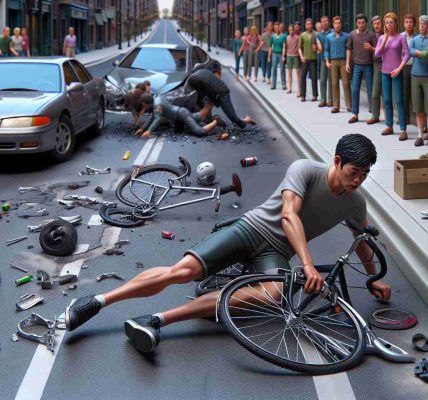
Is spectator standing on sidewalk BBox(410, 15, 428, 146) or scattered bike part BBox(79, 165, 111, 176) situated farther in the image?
spectator standing on sidewalk BBox(410, 15, 428, 146)

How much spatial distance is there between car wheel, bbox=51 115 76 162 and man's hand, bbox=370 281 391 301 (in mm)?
6861

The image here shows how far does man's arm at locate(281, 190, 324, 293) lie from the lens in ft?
14.7

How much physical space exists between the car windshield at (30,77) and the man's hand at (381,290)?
7.56m

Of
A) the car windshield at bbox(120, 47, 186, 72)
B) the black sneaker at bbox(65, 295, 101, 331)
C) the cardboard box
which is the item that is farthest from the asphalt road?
the car windshield at bbox(120, 47, 186, 72)

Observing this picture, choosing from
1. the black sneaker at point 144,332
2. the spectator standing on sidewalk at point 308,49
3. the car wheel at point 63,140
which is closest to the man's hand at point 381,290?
the black sneaker at point 144,332

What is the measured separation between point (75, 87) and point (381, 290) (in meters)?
7.97

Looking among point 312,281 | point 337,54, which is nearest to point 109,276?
point 312,281

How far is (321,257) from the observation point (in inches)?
272

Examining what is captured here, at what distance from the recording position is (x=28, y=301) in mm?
5523

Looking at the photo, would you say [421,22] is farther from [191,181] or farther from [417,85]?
[191,181]

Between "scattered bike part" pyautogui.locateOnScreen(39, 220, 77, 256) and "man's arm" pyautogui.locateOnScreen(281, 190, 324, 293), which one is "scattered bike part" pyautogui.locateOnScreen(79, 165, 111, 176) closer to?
"scattered bike part" pyautogui.locateOnScreen(39, 220, 77, 256)

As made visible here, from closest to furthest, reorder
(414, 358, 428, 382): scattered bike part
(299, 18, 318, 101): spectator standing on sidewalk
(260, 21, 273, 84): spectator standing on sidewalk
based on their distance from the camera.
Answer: (414, 358, 428, 382): scattered bike part
(299, 18, 318, 101): spectator standing on sidewalk
(260, 21, 273, 84): spectator standing on sidewalk

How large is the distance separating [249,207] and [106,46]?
78.9m

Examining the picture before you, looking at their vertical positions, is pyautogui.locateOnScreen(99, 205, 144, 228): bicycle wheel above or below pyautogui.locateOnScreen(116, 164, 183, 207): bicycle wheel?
below
